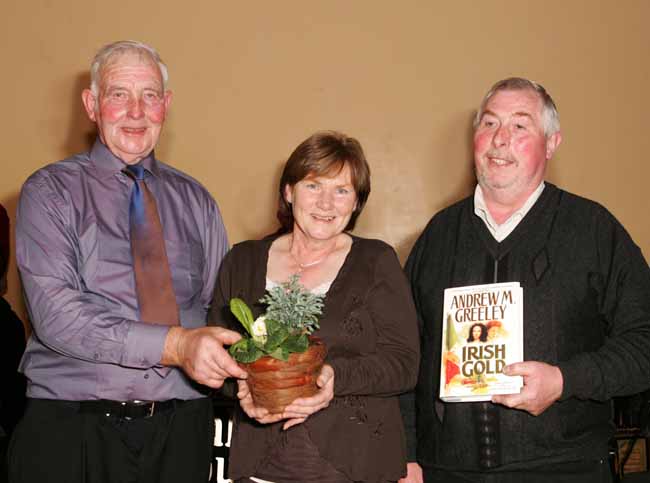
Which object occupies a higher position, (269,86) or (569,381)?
(269,86)

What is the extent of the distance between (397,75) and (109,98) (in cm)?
227

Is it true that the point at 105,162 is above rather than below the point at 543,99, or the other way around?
below

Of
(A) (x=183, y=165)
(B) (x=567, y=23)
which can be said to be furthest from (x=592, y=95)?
(A) (x=183, y=165)

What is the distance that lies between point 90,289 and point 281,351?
715 millimetres

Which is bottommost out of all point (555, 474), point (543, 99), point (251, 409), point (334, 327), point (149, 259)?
point (555, 474)

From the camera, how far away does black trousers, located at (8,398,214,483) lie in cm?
245

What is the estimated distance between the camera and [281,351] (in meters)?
2.12

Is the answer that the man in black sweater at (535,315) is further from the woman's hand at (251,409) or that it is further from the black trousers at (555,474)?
the woman's hand at (251,409)

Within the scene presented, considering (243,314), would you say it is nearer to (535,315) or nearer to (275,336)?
(275,336)

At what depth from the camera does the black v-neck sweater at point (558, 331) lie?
2.42 meters

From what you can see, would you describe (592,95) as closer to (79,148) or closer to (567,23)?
(567,23)

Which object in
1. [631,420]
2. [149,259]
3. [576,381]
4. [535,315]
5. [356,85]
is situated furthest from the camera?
[356,85]

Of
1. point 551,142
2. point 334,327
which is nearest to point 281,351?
point 334,327

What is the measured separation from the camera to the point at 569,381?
2361 mm
